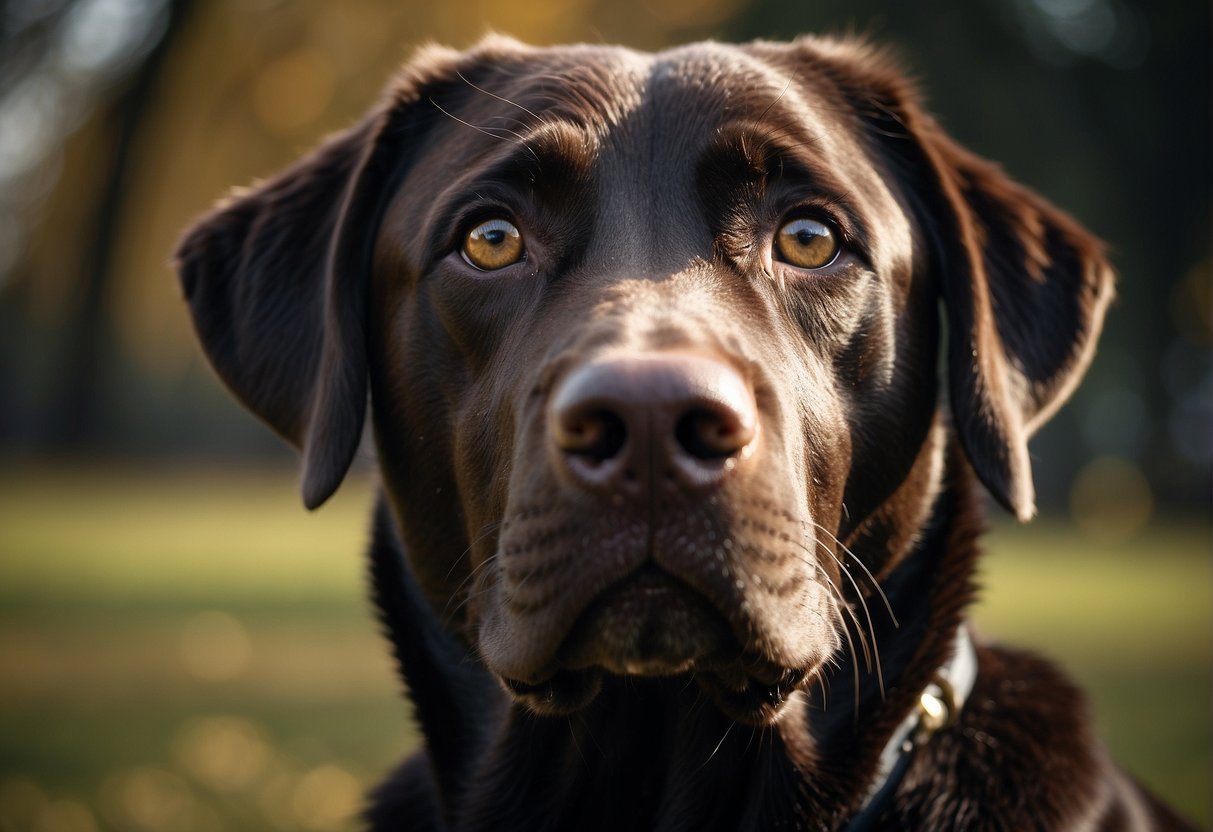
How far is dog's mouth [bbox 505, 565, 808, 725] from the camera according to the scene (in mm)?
2107

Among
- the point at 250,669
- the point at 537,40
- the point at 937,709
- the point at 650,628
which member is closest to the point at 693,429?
the point at 650,628

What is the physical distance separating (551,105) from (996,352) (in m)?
1.29

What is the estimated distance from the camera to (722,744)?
2791mm

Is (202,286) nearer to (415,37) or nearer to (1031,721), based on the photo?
(1031,721)

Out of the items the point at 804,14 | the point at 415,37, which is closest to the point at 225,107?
the point at 415,37

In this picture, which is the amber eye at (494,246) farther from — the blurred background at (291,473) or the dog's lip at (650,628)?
the blurred background at (291,473)

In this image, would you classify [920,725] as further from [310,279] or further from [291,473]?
[291,473]

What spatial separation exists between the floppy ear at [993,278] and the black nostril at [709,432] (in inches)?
42.8

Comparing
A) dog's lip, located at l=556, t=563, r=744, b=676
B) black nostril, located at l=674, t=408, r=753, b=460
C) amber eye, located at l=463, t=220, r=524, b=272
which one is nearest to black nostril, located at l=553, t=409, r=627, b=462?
black nostril, located at l=674, t=408, r=753, b=460

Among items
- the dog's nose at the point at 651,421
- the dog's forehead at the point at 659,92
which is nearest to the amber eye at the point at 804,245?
the dog's forehead at the point at 659,92

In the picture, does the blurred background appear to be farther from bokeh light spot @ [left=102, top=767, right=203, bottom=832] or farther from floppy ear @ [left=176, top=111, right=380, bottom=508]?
floppy ear @ [left=176, top=111, right=380, bottom=508]

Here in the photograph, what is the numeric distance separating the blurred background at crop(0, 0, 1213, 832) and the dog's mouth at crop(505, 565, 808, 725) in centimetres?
297

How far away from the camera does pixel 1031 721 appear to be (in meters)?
2.87

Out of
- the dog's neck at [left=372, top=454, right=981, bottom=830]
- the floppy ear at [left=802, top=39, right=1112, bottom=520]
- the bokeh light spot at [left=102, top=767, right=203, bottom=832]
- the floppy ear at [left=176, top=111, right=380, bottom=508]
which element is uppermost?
the floppy ear at [left=802, top=39, right=1112, bottom=520]
